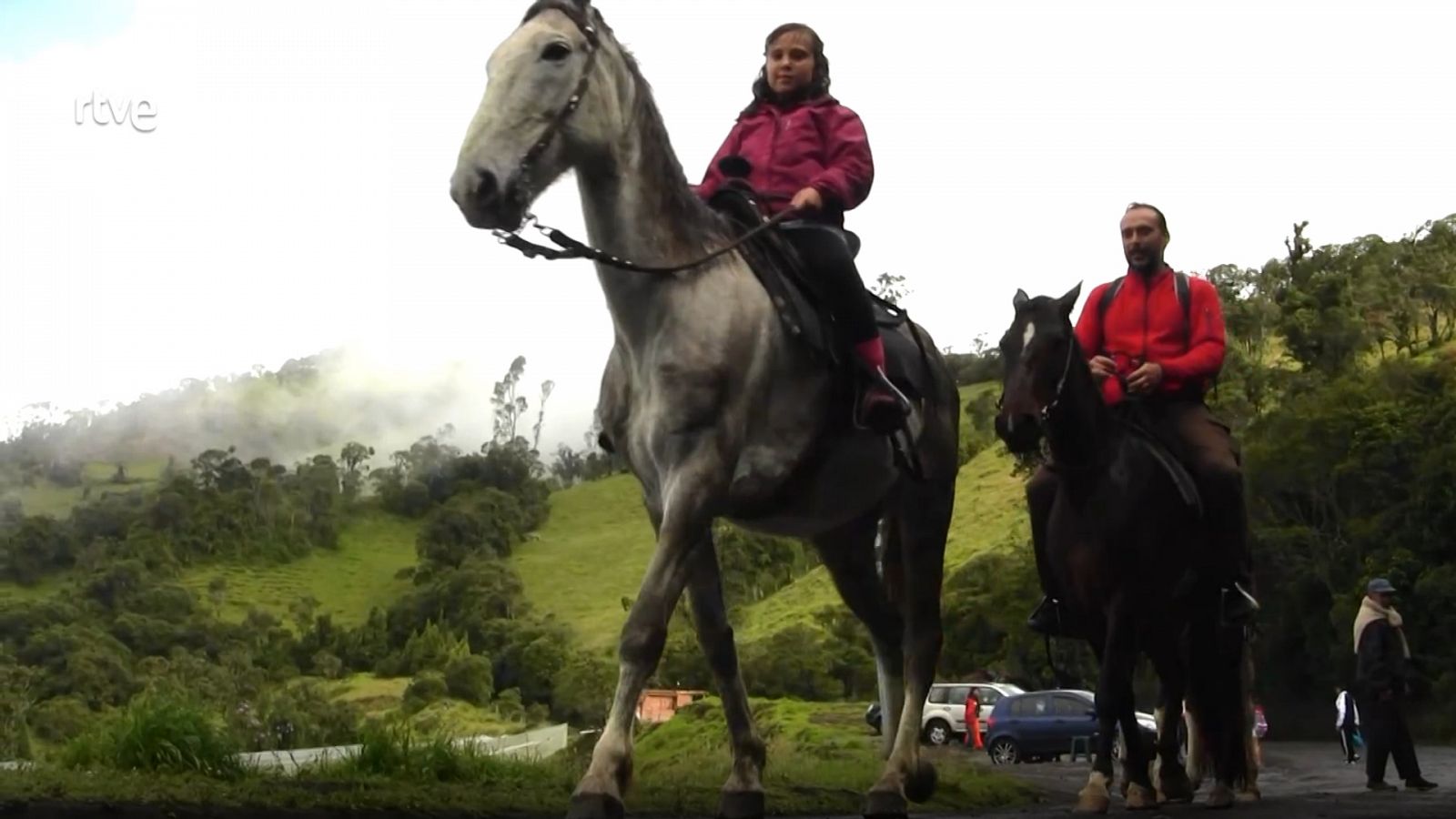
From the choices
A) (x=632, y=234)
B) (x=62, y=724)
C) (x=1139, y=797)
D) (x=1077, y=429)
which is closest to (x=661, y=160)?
(x=632, y=234)

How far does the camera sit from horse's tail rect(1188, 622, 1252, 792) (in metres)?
10.9

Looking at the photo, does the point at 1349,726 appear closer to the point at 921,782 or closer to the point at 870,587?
the point at 870,587

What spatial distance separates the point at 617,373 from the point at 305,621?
136 m

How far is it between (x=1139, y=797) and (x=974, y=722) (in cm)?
4148

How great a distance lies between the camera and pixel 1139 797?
9844 millimetres

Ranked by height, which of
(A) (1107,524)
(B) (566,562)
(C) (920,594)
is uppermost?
(B) (566,562)

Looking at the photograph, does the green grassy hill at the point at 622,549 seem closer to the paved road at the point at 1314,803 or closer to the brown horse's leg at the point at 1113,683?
the paved road at the point at 1314,803

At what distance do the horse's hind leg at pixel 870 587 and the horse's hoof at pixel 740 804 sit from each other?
1.77 meters

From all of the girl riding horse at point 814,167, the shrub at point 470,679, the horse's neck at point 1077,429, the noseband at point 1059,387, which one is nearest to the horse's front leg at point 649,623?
the girl riding horse at point 814,167

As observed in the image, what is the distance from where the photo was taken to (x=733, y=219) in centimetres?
804

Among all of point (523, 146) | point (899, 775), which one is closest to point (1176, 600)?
point (899, 775)

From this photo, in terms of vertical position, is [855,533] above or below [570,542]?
below

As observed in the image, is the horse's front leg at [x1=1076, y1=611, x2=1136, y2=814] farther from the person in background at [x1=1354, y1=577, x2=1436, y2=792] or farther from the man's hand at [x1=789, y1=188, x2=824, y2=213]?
the person in background at [x1=1354, y1=577, x2=1436, y2=792]

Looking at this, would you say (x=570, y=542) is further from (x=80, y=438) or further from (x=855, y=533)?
(x=855, y=533)
